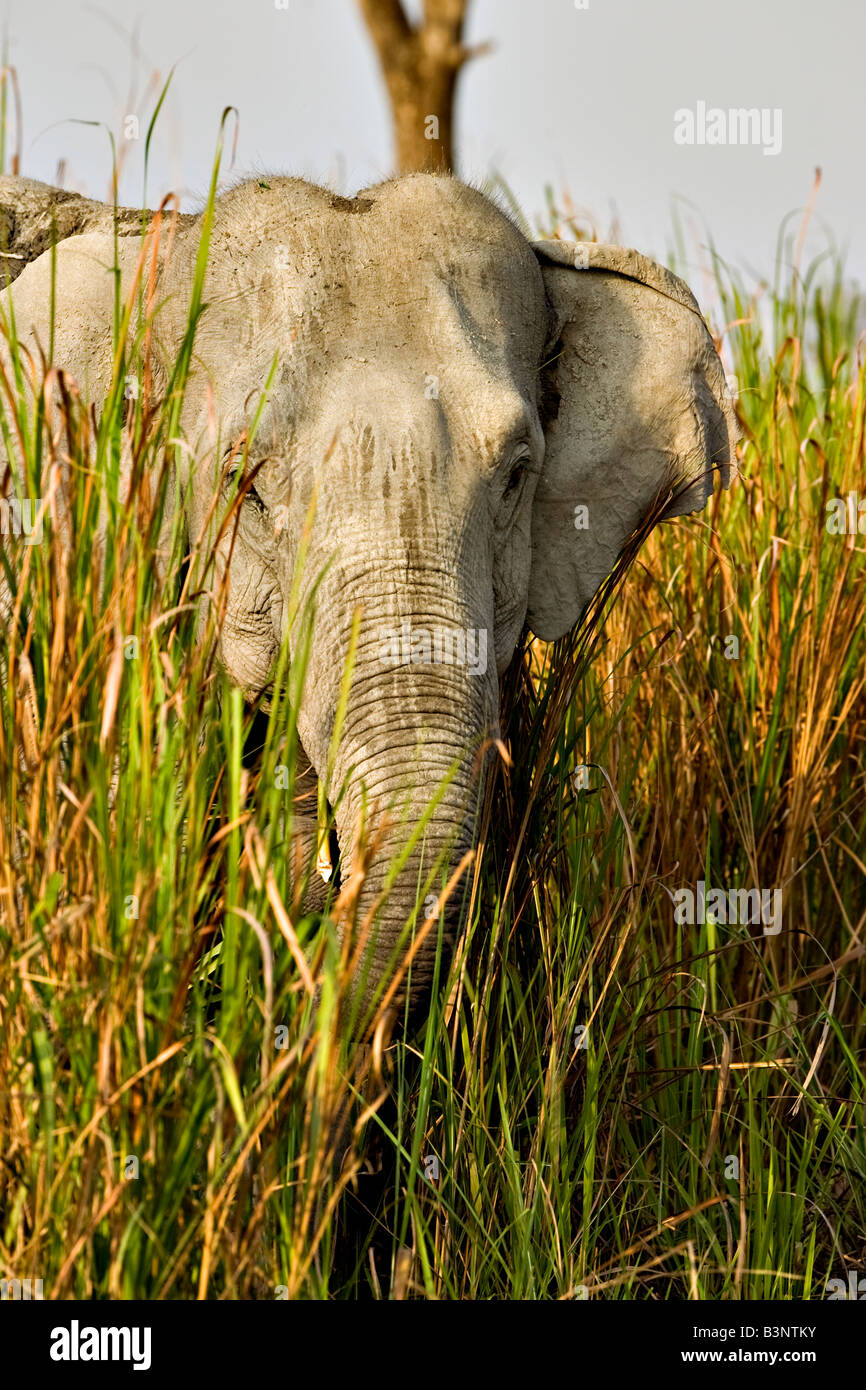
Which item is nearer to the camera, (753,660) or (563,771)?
(563,771)

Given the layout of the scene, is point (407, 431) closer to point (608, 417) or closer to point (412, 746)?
point (412, 746)

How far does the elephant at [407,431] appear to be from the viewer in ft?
10.2

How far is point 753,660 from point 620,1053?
58.5 inches

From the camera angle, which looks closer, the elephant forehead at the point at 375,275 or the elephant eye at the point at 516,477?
the elephant forehead at the point at 375,275

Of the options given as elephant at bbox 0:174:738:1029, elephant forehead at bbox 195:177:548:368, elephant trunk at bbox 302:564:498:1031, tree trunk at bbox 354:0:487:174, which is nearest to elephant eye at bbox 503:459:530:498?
elephant at bbox 0:174:738:1029

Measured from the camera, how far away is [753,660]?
4617 mm

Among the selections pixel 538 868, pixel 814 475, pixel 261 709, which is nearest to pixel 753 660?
pixel 814 475

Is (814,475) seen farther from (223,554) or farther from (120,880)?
(120,880)
